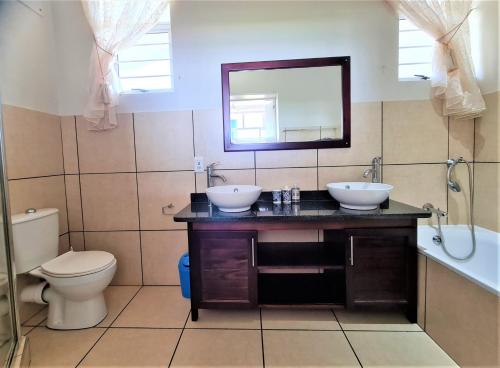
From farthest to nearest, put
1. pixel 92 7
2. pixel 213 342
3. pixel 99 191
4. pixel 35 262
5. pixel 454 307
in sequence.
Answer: pixel 99 191
pixel 92 7
pixel 35 262
pixel 213 342
pixel 454 307

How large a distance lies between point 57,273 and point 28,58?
4.90 ft

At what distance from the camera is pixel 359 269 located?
1605mm

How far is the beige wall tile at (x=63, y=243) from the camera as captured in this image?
6.87 ft

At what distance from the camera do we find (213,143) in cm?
207

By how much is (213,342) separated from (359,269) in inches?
37.8

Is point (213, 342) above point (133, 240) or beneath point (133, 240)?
beneath

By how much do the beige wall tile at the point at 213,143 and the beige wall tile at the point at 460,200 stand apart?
1.51 m

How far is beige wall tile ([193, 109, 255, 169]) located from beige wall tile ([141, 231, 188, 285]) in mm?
658

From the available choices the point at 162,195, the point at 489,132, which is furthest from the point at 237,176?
the point at 489,132

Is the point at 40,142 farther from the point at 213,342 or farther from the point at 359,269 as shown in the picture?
the point at 359,269

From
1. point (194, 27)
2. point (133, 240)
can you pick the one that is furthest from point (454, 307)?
point (194, 27)

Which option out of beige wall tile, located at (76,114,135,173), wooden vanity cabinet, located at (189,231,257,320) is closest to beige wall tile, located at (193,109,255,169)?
beige wall tile, located at (76,114,135,173)

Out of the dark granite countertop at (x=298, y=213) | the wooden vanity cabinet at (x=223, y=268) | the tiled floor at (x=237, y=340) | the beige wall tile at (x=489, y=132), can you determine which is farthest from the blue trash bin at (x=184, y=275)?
the beige wall tile at (x=489, y=132)

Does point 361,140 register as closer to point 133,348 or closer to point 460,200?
point 460,200
